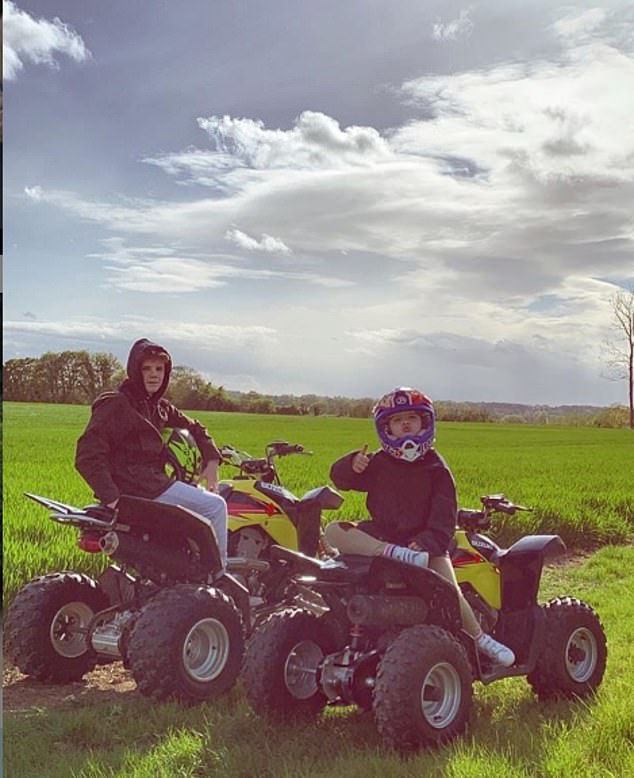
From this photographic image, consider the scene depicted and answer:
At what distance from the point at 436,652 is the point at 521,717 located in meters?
0.63

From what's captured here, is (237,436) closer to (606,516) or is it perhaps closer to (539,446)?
(606,516)

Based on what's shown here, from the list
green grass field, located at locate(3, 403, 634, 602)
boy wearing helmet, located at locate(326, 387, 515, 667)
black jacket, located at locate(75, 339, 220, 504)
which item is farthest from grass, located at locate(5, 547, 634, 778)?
green grass field, located at locate(3, 403, 634, 602)

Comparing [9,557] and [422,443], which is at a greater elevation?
[422,443]

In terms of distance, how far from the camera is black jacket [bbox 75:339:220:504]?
3363 mm

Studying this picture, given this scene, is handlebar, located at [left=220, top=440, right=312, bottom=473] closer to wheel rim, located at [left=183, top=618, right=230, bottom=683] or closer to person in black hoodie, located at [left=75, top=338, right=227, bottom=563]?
person in black hoodie, located at [left=75, top=338, right=227, bottom=563]

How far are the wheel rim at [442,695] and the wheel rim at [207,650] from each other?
31.2 inches

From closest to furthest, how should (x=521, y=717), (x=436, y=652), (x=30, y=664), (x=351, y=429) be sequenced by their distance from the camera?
1. (x=436, y=652)
2. (x=521, y=717)
3. (x=30, y=664)
4. (x=351, y=429)

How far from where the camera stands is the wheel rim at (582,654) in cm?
329

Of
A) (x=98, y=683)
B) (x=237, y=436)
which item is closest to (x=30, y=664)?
(x=98, y=683)

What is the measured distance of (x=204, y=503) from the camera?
3.50 m

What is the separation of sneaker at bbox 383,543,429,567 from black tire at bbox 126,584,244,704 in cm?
72

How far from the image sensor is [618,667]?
3709mm

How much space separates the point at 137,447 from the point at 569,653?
57.9 inches

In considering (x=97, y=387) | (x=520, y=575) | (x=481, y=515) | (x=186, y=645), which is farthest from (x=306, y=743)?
(x=97, y=387)
